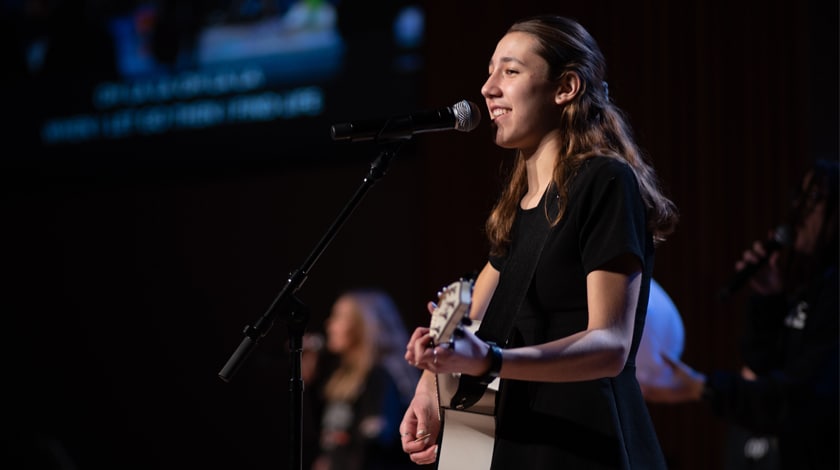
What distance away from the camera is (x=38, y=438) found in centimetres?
578

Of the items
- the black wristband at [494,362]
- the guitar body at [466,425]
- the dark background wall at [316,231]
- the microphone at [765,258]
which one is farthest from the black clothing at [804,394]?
the black wristband at [494,362]

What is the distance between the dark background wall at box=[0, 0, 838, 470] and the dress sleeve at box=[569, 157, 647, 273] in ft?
7.39

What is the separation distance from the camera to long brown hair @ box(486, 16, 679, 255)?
1.78 m

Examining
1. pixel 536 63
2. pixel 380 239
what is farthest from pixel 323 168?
pixel 536 63

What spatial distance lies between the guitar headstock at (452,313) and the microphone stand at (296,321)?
0.52 m

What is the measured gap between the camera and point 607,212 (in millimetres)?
1685

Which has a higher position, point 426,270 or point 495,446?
point 426,270

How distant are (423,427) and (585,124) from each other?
66cm

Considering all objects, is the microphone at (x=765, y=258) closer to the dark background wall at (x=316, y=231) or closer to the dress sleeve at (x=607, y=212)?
the dark background wall at (x=316, y=231)

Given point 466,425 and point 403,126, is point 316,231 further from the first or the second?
point 466,425

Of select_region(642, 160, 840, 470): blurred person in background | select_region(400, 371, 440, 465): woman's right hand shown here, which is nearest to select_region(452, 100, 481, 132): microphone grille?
select_region(400, 371, 440, 465): woman's right hand

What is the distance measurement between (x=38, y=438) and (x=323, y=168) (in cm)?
232

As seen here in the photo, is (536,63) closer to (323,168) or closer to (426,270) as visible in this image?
(426,270)

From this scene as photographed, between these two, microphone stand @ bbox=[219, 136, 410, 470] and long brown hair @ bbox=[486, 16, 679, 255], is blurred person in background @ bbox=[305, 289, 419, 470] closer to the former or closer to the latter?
microphone stand @ bbox=[219, 136, 410, 470]
